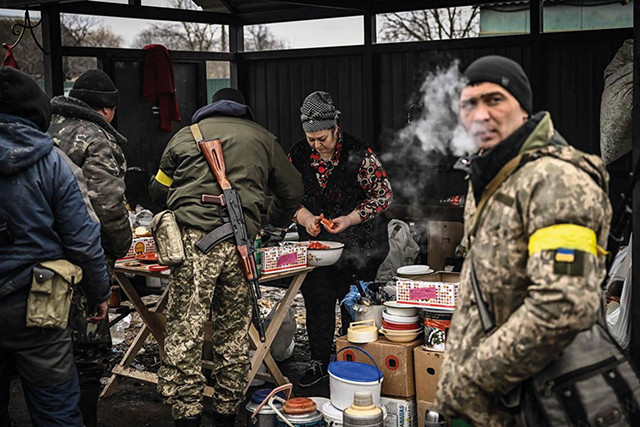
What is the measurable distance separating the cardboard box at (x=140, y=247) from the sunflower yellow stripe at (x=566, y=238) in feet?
13.6

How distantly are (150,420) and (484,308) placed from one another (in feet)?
12.0

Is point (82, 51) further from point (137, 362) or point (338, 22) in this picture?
point (137, 362)

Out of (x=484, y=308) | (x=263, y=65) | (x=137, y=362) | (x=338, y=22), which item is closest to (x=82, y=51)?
(x=263, y=65)

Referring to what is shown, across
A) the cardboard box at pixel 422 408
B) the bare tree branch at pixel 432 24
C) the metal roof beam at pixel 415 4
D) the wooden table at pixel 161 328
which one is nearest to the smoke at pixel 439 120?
the bare tree branch at pixel 432 24

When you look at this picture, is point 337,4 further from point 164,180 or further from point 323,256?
point 164,180

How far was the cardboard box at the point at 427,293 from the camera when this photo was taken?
4.95 metres

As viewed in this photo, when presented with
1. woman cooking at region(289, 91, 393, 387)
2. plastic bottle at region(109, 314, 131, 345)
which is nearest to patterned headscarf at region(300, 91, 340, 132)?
woman cooking at region(289, 91, 393, 387)

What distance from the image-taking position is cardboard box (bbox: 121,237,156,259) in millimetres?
6096

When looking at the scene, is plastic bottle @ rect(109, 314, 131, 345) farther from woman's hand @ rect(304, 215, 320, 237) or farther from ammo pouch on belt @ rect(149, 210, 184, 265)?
ammo pouch on belt @ rect(149, 210, 184, 265)

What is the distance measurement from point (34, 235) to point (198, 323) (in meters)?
1.38

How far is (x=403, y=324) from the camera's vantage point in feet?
17.0

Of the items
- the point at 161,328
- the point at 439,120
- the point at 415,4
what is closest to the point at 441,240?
the point at 439,120

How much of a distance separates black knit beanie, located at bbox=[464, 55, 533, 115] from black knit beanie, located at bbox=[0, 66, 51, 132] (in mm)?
2261

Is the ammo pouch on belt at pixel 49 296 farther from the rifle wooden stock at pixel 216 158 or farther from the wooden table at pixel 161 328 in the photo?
the wooden table at pixel 161 328
